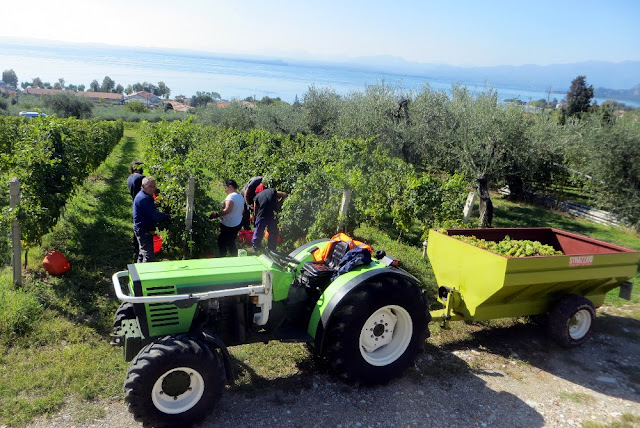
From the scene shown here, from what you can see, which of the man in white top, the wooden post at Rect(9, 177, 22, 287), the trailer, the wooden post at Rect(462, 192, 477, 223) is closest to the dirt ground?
the trailer

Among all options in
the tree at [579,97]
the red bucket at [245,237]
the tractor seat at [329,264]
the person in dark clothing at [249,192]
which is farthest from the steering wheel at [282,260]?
the tree at [579,97]

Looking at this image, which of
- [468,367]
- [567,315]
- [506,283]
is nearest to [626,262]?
[567,315]

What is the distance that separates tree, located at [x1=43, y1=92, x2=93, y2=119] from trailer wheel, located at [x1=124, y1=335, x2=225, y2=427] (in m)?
51.5

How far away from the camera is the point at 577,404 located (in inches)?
165

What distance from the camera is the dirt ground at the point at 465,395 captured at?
3.59m

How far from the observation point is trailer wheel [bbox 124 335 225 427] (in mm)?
3051

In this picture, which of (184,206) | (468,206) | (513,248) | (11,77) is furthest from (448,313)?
(11,77)

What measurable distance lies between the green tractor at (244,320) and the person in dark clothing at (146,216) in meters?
2.01

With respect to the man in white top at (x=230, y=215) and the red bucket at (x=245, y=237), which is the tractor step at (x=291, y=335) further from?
the red bucket at (x=245, y=237)

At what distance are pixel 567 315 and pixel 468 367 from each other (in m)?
1.42

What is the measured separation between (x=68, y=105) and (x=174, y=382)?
5372cm

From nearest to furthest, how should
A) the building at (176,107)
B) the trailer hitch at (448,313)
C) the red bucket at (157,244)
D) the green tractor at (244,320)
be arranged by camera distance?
the green tractor at (244,320), the trailer hitch at (448,313), the red bucket at (157,244), the building at (176,107)

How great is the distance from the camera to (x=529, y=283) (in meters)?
4.61

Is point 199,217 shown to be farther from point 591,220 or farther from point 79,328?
point 591,220
